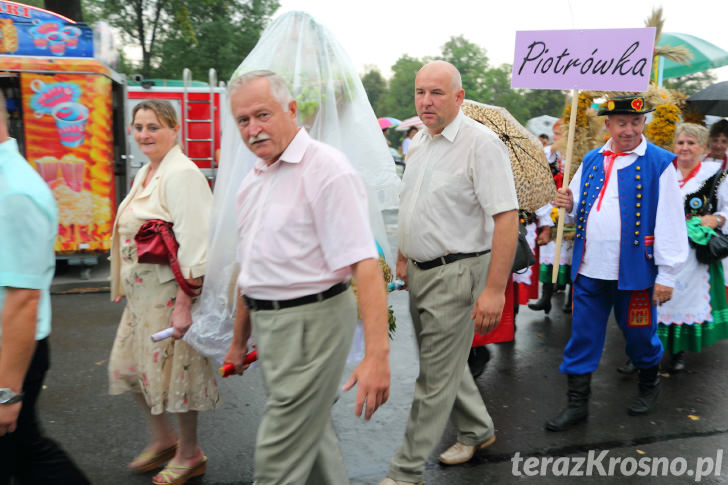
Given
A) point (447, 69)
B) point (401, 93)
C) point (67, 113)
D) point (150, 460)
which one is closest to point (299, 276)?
point (447, 69)

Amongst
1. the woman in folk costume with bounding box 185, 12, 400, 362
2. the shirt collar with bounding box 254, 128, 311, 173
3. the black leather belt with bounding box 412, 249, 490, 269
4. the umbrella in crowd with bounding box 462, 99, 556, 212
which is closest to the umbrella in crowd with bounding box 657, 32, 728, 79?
the umbrella in crowd with bounding box 462, 99, 556, 212

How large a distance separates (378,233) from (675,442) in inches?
90.7

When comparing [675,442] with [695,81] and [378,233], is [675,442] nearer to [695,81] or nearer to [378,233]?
[378,233]

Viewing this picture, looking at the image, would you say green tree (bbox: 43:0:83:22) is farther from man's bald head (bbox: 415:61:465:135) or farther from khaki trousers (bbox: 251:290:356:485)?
khaki trousers (bbox: 251:290:356:485)

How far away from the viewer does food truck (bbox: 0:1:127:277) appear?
748 cm

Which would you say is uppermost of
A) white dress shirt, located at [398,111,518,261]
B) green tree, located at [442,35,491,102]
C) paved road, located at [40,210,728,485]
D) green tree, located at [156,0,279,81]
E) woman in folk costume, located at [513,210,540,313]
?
green tree, located at [442,35,491,102]

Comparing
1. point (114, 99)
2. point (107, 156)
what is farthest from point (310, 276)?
point (114, 99)

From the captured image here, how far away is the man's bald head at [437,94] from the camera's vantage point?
3.07m

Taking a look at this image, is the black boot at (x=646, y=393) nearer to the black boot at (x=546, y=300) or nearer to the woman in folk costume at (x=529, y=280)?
the woman in folk costume at (x=529, y=280)

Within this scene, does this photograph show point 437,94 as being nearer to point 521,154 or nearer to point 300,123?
point 300,123

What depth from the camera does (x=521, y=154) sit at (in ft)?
13.4

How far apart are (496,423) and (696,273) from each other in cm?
233

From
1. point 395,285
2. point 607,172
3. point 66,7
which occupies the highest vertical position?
point 66,7

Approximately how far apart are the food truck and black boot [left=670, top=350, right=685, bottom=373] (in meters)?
6.23
